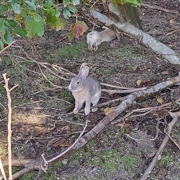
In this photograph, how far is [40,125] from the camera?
132 inches

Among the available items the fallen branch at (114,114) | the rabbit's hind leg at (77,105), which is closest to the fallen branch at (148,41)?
the fallen branch at (114,114)

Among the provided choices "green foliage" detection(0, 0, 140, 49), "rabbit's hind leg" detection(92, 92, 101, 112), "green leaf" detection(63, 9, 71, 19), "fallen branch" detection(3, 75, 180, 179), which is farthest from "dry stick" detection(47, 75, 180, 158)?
"green leaf" detection(63, 9, 71, 19)

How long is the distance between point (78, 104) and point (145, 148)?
2.34 ft

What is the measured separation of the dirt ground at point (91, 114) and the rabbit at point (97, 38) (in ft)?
0.28

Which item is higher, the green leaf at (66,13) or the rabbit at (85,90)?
the green leaf at (66,13)

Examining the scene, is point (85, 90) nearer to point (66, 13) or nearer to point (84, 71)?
point (84, 71)

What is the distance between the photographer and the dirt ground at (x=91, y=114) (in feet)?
9.67

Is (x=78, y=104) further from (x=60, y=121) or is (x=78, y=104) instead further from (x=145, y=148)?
(x=145, y=148)

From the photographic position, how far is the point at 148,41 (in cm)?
409

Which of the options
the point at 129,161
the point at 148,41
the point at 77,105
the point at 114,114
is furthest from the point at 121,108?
the point at 148,41

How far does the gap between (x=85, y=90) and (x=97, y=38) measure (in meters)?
1.53

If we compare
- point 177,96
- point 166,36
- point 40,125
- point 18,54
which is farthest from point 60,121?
point 166,36

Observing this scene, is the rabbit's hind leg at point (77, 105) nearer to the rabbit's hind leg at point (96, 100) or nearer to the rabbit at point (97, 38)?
the rabbit's hind leg at point (96, 100)

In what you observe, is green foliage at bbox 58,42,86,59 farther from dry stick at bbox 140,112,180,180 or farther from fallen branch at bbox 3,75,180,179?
dry stick at bbox 140,112,180,180
